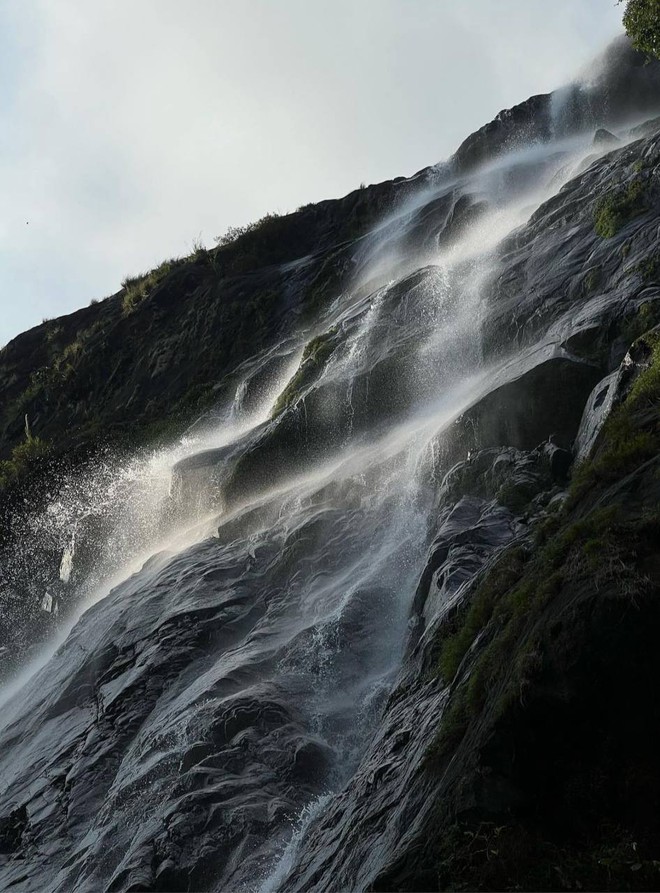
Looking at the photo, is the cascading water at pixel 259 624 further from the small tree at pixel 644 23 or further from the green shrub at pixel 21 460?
the green shrub at pixel 21 460

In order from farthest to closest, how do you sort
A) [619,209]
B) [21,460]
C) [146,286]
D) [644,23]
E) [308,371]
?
[146,286]
[21,460]
[308,371]
[619,209]
[644,23]

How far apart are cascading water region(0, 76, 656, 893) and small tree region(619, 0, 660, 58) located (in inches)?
248

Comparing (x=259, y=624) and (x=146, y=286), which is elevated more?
(x=146, y=286)

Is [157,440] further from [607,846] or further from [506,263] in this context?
[607,846]

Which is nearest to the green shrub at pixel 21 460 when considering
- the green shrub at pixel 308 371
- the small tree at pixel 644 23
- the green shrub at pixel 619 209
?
the green shrub at pixel 308 371

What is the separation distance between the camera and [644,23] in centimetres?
1747

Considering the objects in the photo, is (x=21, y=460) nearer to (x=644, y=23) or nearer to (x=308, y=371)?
(x=308, y=371)

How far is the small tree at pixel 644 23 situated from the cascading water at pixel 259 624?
20.6ft

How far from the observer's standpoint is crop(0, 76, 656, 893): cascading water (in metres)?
11.2

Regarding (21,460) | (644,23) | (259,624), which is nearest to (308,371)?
(259,624)

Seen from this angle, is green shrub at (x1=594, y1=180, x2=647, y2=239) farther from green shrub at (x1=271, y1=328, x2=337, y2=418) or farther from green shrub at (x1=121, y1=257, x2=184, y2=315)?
green shrub at (x1=121, y1=257, x2=184, y2=315)

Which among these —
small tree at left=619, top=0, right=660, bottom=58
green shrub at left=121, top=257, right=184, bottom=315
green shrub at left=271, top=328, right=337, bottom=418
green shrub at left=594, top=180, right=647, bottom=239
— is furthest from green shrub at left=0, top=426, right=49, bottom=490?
small tree at left=619, top=0, right=660, bottom=58

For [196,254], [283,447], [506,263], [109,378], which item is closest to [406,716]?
[283,447]

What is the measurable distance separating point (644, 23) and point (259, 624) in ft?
46.2
